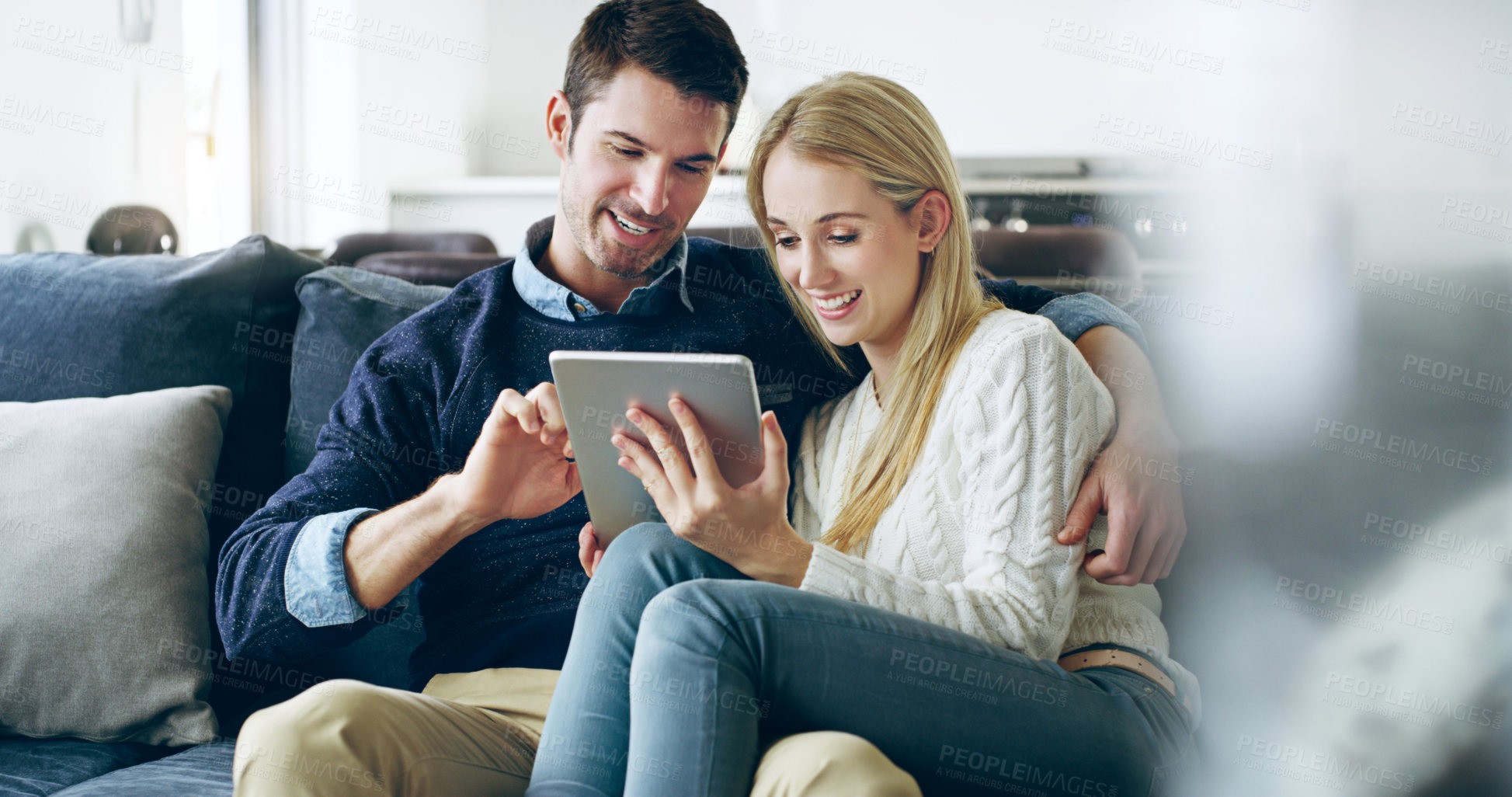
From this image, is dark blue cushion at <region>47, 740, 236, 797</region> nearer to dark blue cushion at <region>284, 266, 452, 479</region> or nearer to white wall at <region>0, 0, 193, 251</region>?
dark blue cushion at <region>284, 266, 452, 479</region>

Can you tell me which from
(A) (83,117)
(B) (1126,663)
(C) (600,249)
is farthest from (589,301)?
(A) (83,117)

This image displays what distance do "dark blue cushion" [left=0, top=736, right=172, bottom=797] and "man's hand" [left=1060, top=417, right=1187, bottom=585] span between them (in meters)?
0.89

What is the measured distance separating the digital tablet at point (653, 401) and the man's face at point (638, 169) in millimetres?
389

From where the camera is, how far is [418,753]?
0.92 metres

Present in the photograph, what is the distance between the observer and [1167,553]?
0.98 meters

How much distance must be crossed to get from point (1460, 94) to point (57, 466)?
4.81 ft

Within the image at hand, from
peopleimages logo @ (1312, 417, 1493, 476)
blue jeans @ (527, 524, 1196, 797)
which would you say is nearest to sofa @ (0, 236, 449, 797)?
blue jeans @ (527, 524, 1196, 797)

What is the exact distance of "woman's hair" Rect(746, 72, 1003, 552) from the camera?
1.05m

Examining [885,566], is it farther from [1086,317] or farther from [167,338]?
[167,338]

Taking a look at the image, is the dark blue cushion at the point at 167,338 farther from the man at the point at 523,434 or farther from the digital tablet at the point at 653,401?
the digital tablet at the point at 653,401

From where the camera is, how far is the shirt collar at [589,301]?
49.7 inches

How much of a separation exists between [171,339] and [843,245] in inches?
36.5

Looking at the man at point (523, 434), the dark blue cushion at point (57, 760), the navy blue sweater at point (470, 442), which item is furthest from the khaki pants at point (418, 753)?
the dark blue cushion at point (57, 760)

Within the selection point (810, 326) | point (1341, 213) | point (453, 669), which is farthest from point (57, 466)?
point (1341, 213)
